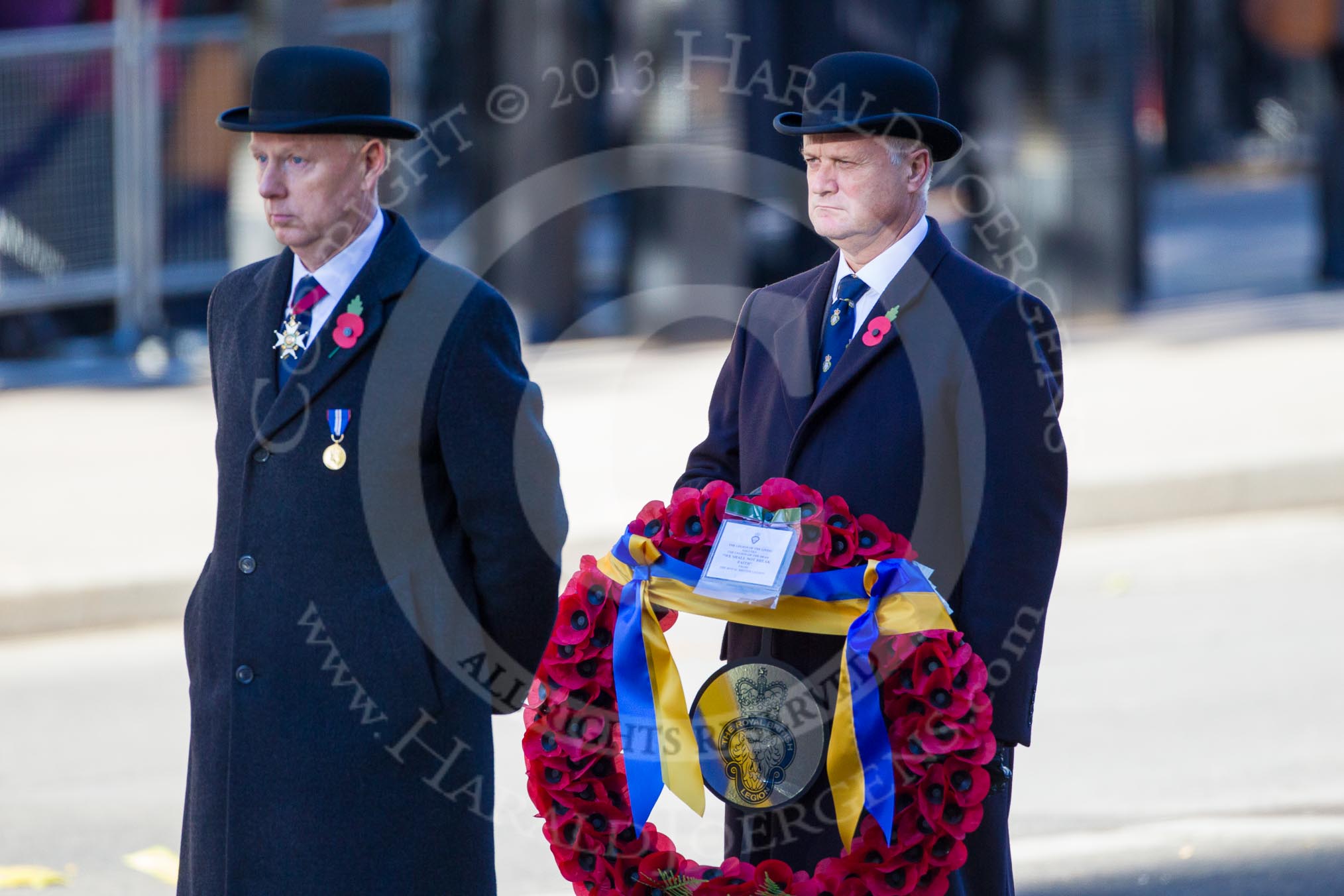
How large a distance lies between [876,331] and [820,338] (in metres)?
0.16

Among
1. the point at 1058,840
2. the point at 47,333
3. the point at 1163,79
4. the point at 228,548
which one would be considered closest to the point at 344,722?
the point at 228,548

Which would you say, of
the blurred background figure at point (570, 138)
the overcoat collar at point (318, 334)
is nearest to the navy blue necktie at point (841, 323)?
the overcoat collar at point (318, 334)

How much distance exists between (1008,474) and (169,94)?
10922 millimetres

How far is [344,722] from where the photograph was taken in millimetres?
3156

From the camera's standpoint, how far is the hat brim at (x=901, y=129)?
3250 millimetres

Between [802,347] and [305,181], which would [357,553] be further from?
[802,347]

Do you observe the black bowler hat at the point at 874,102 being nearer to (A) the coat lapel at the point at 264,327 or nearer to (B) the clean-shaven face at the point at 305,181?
(B) the clean-shaven face at the point at 305,181

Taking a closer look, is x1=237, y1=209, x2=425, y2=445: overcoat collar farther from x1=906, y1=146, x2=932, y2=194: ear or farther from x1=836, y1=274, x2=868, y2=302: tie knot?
x1=906, y1=146, x2=932, y2=194: ear

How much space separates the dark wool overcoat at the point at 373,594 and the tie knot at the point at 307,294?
0.06m

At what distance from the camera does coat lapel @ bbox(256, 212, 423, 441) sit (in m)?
3.17

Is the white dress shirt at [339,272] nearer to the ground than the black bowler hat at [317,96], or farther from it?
nearer to the ground

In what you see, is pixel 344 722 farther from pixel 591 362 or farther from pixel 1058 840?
pixel 591 362

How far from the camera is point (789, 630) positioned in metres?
3.29

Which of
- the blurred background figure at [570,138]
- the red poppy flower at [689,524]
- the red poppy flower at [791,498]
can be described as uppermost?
the blurred background figure at [570,138]
